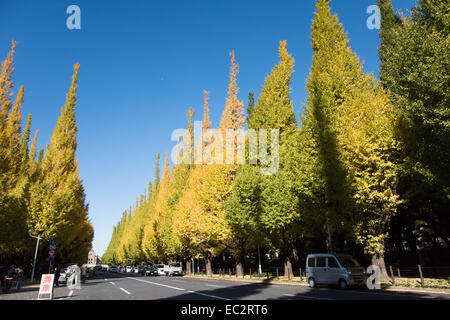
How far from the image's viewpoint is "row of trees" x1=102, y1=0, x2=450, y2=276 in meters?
13.2

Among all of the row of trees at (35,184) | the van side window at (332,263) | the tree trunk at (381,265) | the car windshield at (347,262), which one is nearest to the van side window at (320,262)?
the van side window at (332,263)

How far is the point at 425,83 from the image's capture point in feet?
40.7

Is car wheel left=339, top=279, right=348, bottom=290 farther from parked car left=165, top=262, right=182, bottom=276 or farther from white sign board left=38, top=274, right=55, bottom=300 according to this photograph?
parked car left=165, top=262, right=182, bottom=276

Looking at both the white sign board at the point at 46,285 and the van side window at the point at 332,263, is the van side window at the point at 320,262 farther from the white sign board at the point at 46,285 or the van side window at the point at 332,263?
the white sign board at the point at 46,285

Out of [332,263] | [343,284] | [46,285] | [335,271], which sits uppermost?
[332,263]

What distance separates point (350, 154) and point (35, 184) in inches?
1086

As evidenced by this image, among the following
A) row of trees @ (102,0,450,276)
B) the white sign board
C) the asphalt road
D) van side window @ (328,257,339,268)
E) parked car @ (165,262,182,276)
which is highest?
row of trees @ (102,0,450,276)

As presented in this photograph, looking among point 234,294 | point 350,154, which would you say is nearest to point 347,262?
point 350,154

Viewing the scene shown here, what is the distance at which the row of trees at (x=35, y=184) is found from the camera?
22094mm

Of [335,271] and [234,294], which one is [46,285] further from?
[335,271]

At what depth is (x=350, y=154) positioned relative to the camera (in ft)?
53.9

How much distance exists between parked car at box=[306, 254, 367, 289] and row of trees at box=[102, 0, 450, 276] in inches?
60.0

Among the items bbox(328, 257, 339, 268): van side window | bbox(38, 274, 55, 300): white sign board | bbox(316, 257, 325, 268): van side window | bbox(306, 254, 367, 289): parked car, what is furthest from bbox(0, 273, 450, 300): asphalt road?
bbox(316, 257, 325, 268): van side window
